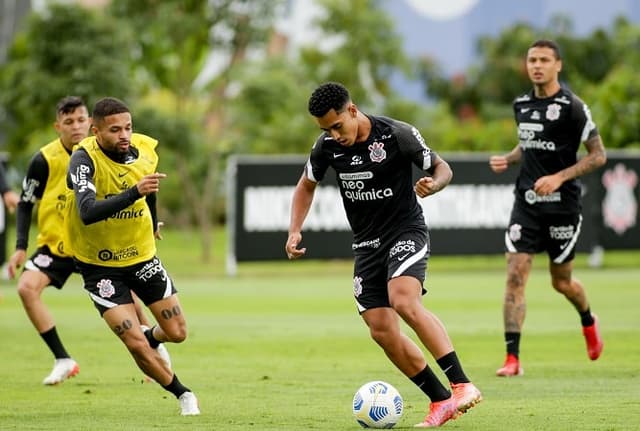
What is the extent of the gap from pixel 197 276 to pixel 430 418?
19.1 metres

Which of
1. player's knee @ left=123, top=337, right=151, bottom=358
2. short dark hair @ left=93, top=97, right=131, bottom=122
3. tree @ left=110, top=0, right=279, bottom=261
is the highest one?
short dark hair @ left=93, top=97, right=131, bottom=122

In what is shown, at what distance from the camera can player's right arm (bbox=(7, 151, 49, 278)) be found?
1240cm

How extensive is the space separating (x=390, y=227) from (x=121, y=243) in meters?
2.16

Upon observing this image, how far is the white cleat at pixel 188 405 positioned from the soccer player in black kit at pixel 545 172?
3500 millimetres

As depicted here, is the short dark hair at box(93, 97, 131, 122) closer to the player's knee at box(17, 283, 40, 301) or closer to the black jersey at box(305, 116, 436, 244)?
the black jersey at box(305, 116, 436, 244)

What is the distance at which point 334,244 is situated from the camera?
2769 centimetres

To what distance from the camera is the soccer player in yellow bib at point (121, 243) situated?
32.7 feet

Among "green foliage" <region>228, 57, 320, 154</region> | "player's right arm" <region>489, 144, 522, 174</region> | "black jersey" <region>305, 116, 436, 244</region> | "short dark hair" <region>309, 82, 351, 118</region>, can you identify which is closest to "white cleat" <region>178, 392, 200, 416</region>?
"black jersey" <region>305, 116, 436, 244</region>

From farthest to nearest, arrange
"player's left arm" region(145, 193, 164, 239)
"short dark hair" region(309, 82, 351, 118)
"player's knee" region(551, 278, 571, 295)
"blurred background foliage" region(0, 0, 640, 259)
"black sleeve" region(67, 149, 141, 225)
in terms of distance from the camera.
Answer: "blurred background foliage" region(0, 0, 640, 259)
"player's knee" region(551, 278, 571, 295)
"player's left arm" region(145, 193, 164, 239)
"black sleeve" region(67, 149, 141, 225)
"short dark hair" region(309, 82, 351, 118)

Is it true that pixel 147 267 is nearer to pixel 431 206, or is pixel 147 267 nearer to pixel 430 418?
pixel 430 418

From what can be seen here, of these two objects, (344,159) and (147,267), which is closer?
(344,159)

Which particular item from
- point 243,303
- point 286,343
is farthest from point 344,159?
point 243,303

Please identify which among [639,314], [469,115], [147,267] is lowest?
[469,115]

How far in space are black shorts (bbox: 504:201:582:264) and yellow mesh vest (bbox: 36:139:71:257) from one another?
13.7 ft
